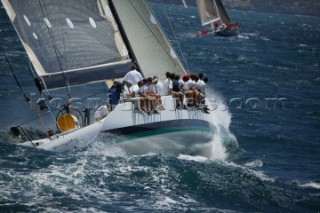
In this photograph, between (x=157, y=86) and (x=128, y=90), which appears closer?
(x=128, y=90)

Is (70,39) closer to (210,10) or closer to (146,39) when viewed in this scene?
(146,39)

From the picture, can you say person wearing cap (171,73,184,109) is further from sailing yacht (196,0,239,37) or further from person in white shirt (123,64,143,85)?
sailing yacht (196,0,239,37)

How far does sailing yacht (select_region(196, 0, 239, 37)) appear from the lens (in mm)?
85062

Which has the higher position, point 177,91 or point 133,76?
point 133,76

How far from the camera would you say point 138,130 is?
65.8 ft

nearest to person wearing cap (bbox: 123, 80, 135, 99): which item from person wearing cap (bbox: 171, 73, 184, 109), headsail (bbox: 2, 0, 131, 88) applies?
person wearing cap (bbox: 171, 73, 184, 109)

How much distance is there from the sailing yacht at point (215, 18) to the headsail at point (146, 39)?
6138 centimetres

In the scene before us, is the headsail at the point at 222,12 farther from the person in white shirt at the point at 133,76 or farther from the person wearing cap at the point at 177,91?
the person in white shirt at the point at 133,76

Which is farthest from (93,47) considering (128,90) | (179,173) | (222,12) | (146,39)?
(222,12)

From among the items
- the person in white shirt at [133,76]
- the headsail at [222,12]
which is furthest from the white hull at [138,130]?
the headsail at [222,12]

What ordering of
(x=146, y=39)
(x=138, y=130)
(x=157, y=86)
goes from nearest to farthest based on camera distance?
(x=138, y=130), (x=157, y=86), (x=146, y=39)

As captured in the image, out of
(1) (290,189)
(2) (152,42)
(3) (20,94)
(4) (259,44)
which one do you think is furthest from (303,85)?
(4) (259,44)

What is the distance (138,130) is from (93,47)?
404cm

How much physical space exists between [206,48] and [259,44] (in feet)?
50.4
